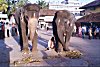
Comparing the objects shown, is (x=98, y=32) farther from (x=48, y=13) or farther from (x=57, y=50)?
(x=48, y=13)

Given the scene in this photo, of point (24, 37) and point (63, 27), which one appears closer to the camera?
point (63, 27)

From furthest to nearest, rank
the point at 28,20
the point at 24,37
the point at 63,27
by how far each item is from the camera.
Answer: the point at 24,37 < the point at 63,27 < the point at 28,20

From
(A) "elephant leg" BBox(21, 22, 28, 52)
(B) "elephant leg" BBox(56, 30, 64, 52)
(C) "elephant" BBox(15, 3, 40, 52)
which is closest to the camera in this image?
(C) "elephant" BBox(15, 3, 40, 52)

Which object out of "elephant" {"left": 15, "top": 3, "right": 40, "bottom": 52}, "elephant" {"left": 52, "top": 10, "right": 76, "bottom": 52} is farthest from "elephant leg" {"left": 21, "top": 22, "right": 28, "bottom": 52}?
"elephant" {"left": 52, "top": 10, "right": 76, "bottom": 52}

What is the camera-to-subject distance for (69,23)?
13.3 m

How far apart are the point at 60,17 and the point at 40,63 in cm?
357

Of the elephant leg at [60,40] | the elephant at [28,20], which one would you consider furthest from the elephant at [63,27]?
the elephant at [28,20]

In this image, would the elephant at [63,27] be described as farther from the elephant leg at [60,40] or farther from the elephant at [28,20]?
the elephant at [28,20]

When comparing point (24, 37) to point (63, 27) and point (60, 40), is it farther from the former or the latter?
point (63, 27)

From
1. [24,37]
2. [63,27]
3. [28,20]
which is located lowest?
[24,37]

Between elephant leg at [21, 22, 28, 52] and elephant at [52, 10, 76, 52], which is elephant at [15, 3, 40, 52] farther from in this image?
elephant at [52, 10, 76, 52]

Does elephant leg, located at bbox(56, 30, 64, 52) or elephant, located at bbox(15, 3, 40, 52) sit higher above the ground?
elephant, located at bbox(15, 3, 40, 52)

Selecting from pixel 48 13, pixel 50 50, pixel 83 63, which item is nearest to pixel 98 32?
pixel 50 50

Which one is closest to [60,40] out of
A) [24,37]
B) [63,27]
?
[63,27]
